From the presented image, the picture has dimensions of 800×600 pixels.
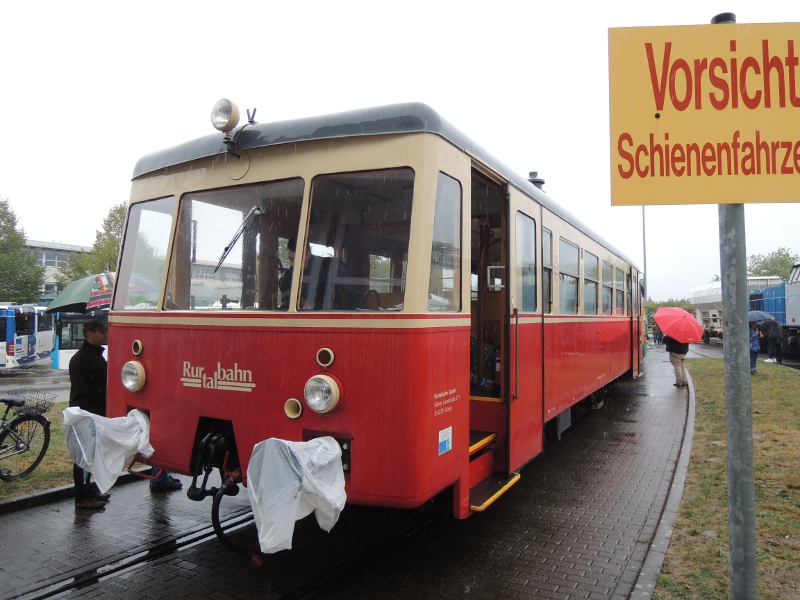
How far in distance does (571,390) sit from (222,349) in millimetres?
4895

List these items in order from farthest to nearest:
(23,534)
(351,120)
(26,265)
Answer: (26,265)
(23,534)
(351,120)

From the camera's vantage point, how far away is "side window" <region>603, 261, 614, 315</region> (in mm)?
10688

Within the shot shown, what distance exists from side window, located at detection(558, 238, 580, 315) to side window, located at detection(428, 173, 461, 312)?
3102mm

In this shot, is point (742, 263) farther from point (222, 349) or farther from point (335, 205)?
point (222, 349)

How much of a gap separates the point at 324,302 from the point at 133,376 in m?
→ 1.82

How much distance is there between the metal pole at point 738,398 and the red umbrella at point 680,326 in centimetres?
1237

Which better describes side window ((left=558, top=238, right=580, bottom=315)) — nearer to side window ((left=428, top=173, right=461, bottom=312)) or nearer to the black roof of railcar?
the black roof of railcar

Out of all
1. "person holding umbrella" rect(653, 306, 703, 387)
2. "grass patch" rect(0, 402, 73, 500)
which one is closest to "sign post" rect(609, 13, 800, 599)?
"grass patch" rect(0, 402, 73, 500)

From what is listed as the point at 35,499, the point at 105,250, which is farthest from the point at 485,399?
the point at 105,250

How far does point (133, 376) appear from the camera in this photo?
15.9 feet

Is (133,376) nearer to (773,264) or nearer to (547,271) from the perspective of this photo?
(547,271)

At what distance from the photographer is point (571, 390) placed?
7793mm

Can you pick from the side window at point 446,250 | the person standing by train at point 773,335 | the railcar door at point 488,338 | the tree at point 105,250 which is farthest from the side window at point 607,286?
the tree at point 105,250

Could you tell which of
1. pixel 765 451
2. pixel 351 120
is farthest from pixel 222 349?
pixel 765 451
